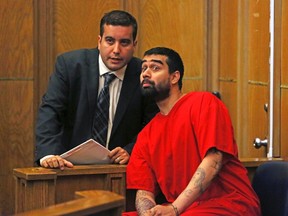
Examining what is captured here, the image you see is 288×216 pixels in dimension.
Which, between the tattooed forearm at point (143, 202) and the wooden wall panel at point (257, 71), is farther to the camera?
the wooden wall panel at point (257, 71)

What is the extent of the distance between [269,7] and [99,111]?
1144 mm

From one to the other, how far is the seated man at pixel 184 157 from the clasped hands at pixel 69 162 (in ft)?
0.20

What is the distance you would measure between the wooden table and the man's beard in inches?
12.3

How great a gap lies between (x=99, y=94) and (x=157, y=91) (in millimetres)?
339

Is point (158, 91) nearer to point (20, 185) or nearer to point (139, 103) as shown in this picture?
point (139, 103)

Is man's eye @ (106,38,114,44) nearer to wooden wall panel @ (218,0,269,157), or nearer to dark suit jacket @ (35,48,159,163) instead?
dark suit jacket @ (35,48,159,163)

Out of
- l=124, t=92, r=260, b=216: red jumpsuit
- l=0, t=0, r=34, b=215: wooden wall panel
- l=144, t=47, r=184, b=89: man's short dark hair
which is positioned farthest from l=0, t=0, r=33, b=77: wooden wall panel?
l=124, t=92, r=260, b=216: red jumpsuit

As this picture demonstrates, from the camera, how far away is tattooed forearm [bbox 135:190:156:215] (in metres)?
3.04

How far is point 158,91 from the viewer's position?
3.16 metres

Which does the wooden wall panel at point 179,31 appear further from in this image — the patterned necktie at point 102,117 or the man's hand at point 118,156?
the man's hand at point 118,156

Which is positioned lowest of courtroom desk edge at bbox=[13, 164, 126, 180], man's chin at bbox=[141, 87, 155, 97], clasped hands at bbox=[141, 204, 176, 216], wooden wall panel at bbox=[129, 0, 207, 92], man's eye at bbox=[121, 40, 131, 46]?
clasped hands at bbox=[141, 204, 176, 216]

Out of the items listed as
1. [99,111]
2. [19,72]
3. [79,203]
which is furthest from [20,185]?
[19,72]

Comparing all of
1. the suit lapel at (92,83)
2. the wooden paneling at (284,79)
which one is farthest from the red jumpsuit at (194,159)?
the wooden paneling at (284,79)

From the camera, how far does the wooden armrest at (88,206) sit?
168 cm
